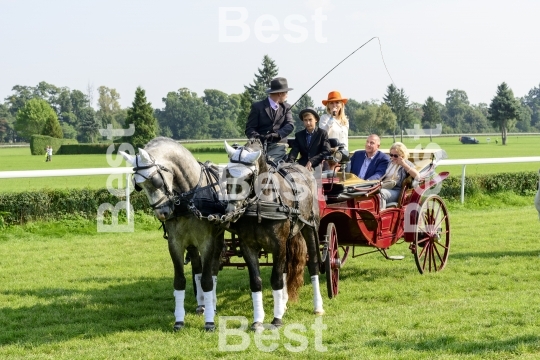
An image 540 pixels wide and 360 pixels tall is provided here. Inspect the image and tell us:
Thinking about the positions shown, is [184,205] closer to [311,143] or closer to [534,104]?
[311,143]

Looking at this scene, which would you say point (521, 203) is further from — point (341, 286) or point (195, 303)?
point (195, 303)

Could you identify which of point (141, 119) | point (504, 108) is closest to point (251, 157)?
point (141, 119)

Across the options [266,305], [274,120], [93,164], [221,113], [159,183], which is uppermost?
[221,113]

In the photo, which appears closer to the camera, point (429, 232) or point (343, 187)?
point (343, 187)

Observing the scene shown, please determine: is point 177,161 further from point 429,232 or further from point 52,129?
point 52,129

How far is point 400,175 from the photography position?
9141 millimetres

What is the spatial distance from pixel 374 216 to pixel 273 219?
2112mm

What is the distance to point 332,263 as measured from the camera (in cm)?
788

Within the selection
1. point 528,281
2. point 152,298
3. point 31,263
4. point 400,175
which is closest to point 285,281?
point 152,298

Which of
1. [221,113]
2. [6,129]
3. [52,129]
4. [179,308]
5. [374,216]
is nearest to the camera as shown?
[179,308]

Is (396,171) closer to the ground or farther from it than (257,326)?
farther from it

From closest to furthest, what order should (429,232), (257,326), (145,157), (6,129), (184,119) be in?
1. (145,157)
2. (257,326)
3. (429,232)
4. (184,119)
5. (6,129)

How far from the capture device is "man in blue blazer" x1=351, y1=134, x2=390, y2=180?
8852mm

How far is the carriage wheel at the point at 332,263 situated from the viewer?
7711 mm
